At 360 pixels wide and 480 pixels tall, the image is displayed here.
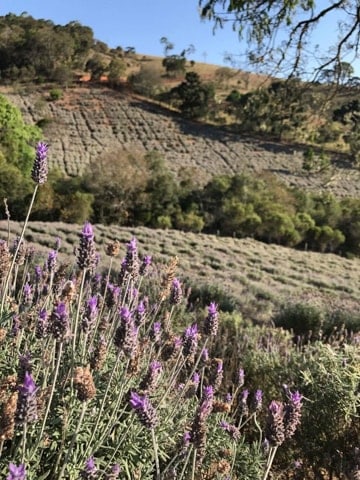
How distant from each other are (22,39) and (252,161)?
44.3 meters

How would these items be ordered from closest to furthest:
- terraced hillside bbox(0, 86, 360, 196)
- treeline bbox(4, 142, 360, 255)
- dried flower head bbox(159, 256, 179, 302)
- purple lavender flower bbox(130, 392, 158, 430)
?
purple lavender flower bbox(130, 392, 158, 430) < dried flower head bbox(159, 256, 179, 302) < treeline bbox(4, 142, 360, 255) < terraced hillside bbox(0, 86, 360, 196)

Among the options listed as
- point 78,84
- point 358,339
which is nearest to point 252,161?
point 78,84

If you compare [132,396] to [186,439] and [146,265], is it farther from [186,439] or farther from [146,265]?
[146,265]

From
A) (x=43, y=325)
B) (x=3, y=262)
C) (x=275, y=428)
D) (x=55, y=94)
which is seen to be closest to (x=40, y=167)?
(x=3, y=262)

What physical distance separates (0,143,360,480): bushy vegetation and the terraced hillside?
33.5 metres

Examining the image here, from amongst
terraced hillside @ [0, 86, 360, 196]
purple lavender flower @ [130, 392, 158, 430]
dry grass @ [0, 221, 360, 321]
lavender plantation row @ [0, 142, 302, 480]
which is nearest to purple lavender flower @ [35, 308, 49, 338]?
lavender plantation row @ [0, 142, 302, 480]

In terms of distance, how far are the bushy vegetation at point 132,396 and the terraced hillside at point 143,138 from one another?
33506 millimetres

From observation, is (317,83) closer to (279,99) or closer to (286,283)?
(279,99)

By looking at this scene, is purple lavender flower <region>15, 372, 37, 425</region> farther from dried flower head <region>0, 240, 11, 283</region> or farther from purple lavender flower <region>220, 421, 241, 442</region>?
purple lavender flower <region>220, 421, 241, 442</region>

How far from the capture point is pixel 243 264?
1691 cm

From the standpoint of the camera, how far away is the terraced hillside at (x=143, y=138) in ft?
143

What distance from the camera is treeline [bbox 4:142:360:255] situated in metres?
21.2

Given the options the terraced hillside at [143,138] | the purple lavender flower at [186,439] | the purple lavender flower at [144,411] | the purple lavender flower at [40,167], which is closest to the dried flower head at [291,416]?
the purple lavender flower at [186,439]

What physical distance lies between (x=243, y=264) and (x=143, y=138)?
121 feet
